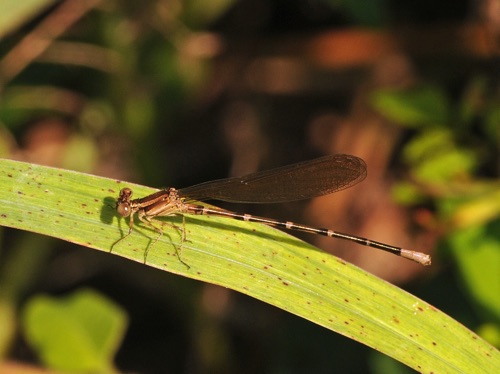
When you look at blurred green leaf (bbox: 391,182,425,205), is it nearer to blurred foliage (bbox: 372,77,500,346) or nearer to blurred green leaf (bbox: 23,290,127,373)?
blurred foliage (bbox: 372,77,500,346)

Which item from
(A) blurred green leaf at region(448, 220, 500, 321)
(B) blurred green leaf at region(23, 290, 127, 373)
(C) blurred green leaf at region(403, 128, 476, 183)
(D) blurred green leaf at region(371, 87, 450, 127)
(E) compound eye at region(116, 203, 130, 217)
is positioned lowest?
(B) blurred green leaf at region(23, 290, 127, 373)

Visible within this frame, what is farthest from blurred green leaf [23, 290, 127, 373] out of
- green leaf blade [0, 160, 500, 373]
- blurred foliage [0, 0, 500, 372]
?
blurred foliage [0, 0, 500, 372]

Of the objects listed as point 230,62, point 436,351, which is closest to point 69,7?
point 230,62

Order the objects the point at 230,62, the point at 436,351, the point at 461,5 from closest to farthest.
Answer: the point at 436,351 < the point at 461,5 < the point at 230,62

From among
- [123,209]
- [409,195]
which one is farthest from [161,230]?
[409,195]

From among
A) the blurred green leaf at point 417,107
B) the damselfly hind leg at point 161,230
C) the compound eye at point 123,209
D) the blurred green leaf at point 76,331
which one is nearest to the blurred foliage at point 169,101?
the blurred green leaf at point 417,107

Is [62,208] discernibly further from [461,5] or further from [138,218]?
[461,5]

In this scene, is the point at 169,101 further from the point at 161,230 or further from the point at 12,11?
the point at 161,230
